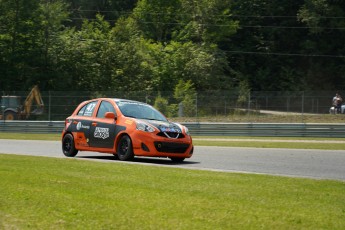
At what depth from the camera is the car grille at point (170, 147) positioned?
48.4 ft

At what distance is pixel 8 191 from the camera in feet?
26.9

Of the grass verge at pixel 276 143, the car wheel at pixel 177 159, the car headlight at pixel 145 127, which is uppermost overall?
the car headlight at pixel 145 127

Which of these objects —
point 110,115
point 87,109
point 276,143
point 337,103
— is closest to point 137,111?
point 110,115

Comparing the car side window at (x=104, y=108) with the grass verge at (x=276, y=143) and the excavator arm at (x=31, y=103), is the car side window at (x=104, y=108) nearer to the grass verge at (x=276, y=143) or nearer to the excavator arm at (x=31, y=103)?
the grass verge at (x=276, y=143)

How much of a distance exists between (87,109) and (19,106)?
23.2m

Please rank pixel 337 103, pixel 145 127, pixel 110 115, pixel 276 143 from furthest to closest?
pixel 337 103
pixel 276 143
pixel 110 115
pixel 145 127

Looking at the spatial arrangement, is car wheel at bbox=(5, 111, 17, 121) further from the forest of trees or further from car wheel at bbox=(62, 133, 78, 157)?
car wheel at bbox=(62, 133, 78, 157)

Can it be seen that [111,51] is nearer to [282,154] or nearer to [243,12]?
[243,12]

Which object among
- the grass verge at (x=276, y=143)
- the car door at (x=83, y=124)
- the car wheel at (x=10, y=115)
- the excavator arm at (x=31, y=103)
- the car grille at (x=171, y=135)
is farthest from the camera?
the car wheel at (x=10, y=115)

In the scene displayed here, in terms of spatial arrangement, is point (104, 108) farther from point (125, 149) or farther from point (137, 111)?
point (125, 149)

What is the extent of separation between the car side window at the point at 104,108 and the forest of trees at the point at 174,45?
115 ft

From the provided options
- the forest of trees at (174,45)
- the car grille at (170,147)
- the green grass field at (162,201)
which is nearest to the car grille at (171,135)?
the car grille at (170,147)

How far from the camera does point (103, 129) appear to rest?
620 inches

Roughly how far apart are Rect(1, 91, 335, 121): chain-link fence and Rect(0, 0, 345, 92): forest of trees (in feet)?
49.6
